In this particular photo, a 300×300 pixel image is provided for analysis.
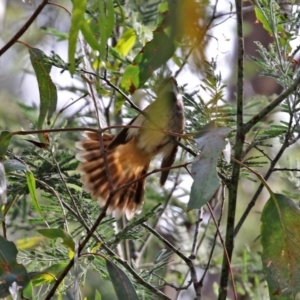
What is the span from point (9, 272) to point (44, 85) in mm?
480

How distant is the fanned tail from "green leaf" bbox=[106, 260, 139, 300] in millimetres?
589

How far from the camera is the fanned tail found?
232 centimetres

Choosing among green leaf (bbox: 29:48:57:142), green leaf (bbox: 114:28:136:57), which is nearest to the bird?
green leaf (bbox: 114:28:136:57)

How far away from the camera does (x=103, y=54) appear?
1.40m

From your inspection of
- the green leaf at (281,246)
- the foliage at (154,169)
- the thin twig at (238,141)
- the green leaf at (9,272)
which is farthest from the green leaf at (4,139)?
the green leaf at (281,246)

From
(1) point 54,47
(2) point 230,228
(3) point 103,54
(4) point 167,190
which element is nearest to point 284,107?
(2) point 230,228

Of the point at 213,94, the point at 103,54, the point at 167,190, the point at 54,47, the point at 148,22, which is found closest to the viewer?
the point at 103,54

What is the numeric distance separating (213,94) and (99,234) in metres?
0.48

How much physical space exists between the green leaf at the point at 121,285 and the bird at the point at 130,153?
557 mm

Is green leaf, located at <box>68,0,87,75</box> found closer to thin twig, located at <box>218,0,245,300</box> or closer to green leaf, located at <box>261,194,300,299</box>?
thin twig, located at <box>218,0,245,300</box>

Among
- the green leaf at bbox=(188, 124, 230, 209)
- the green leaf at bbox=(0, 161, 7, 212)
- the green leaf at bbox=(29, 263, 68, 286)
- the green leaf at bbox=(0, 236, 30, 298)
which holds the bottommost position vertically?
the green leaf at bbox=(29, 263, 68, 286)

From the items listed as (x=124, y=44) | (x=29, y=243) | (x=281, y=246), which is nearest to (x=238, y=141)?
(x=281, y=246)

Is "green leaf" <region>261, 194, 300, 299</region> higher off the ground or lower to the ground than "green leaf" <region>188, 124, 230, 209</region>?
lower

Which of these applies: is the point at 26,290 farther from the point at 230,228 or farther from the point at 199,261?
the point at 199,261
